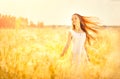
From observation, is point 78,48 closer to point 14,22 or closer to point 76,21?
point 76,21

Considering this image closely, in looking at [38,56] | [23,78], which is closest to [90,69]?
[38,56]

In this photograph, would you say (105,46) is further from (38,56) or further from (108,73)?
(38,56)

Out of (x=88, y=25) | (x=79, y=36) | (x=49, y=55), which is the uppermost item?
(x=88, y=25)

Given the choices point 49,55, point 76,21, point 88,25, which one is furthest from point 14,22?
point 88,25

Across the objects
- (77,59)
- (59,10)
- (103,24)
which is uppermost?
(59,10)

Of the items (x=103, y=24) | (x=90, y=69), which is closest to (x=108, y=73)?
(x=90, y=69)

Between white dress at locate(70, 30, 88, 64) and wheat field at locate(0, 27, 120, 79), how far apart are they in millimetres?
53

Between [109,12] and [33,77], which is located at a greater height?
[109,12]

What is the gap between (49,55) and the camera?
2463 mm

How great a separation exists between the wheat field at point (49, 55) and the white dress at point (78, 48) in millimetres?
53

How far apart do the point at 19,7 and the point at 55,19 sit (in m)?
0.41

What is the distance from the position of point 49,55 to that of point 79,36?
376 mm

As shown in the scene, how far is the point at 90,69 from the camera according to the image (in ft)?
7.91

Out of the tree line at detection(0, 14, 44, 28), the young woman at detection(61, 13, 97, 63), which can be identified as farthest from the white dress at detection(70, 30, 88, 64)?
the tree line at detection(0, 14, 44, 28)
